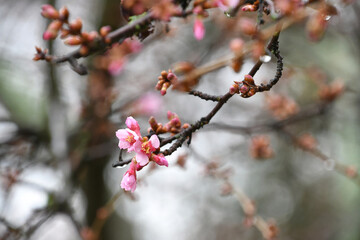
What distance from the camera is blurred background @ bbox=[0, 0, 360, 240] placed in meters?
2.44

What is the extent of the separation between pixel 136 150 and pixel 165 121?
8.76ft

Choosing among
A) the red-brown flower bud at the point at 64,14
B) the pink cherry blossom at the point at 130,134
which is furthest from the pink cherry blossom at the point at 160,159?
the red-brown flower bud at the point at 64,14

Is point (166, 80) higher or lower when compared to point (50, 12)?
lower

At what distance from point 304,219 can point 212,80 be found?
15.7 ft

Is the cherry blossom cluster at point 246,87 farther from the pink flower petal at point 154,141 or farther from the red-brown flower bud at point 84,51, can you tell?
the red-brown flower bud at point 84,51

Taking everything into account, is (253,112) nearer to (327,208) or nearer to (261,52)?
(327,208)

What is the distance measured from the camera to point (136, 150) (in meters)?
1.04

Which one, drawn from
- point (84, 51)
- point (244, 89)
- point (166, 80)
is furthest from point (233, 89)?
point (84, 51)

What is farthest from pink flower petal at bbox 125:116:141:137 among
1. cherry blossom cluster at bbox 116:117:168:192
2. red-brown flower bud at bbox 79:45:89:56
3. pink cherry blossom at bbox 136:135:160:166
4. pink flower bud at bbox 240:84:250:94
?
pink flower bud at bbox 240:84:250:94

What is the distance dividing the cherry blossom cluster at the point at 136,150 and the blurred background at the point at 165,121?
1.30 ft

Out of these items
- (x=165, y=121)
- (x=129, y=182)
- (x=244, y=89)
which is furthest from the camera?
(x=165, y=121)

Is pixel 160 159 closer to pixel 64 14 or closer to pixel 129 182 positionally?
pixel 129 182

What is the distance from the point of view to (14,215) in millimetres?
4176

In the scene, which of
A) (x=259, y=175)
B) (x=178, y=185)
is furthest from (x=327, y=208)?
(x=178, y=185)
